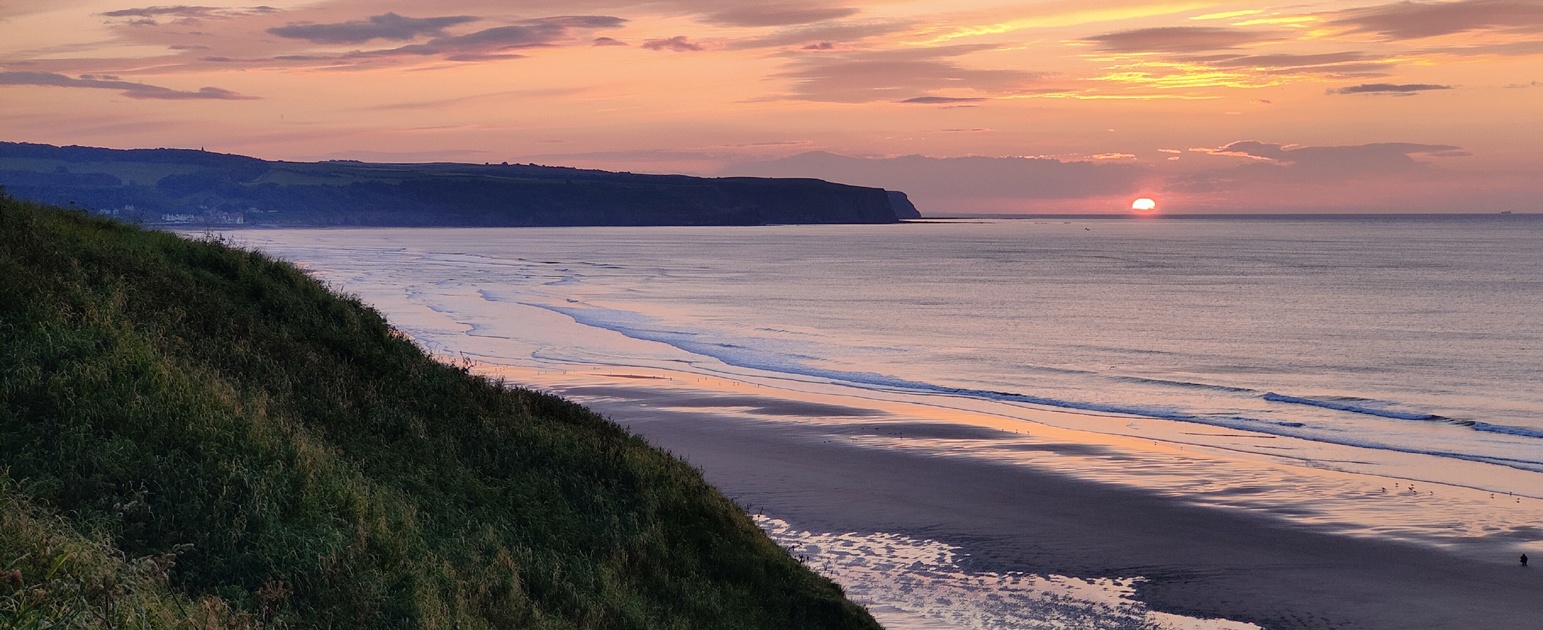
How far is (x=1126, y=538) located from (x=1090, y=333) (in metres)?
35.7

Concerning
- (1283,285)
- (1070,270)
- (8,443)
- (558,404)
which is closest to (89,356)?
(8,443)

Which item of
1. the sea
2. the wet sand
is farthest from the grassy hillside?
the sea

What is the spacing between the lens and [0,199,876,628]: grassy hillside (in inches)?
305

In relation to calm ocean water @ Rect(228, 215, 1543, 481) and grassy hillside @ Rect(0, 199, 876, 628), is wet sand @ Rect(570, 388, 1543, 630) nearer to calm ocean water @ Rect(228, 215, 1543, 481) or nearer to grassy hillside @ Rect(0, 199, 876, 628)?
grassy hillside @ Rect(0, 199, 876, 628)

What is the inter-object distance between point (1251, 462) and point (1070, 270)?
90.5 metres

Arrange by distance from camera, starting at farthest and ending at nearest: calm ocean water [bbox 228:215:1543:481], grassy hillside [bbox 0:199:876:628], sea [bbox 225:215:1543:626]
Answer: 1. calm ocean water [bbox 228:215:1543:481]
2. sea [bbox 225:215:1543:626]
3. grassy hillside [bbox 0:199:876:628]

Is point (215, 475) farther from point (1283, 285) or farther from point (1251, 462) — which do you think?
point (1283, 285)

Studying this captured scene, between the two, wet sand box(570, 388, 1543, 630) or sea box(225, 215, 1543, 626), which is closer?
wet sand box(570, 388, 1543, 630)

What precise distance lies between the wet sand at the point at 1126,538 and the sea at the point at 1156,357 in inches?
44.9

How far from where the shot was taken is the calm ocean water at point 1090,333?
104 ft

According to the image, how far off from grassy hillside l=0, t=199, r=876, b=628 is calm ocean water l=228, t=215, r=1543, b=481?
1917cm

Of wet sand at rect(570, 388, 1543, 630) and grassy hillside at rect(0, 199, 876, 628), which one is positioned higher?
grassy hillside at rect(0, 199, 876, 628)

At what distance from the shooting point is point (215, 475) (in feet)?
28.3

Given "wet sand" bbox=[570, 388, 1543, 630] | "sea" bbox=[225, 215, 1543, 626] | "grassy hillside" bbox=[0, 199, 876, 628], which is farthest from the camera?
"sea" bbox=[225, 215, 1543, 626]
